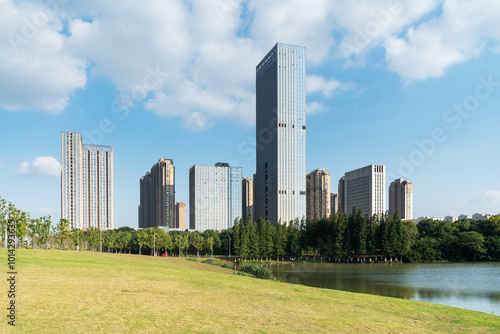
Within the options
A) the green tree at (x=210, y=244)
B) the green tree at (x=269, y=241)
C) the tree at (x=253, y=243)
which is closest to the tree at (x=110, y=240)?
the green tree at (x=210, y=244)

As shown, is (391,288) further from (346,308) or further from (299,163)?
(299,163)

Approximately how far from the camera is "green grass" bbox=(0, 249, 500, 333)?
12000mm

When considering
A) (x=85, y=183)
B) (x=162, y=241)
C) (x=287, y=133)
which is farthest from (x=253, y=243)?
(x=85, y=183)

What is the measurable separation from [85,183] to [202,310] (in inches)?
7361

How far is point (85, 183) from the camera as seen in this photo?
600ft

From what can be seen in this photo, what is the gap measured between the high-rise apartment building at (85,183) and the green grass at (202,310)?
571 ft

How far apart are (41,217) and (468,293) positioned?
6335 centimetres

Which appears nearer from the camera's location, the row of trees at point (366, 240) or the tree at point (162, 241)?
the row of trees at point (366, 240)

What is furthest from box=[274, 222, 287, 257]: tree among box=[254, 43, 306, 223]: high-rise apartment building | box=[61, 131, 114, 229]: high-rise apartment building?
box=[61, 131, 114, 229]: high-rise apartment building

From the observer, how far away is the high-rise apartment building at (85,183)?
179m

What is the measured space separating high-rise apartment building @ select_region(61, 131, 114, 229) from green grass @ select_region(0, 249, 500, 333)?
174019 millimetres

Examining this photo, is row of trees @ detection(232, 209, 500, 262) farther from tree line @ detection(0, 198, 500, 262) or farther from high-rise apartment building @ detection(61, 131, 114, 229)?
high-rise apartment building @ detection(61, 131, 114, 229)

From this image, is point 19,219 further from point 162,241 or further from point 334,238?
point 334,238

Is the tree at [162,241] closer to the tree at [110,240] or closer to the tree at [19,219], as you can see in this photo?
the tree at [110,240]
